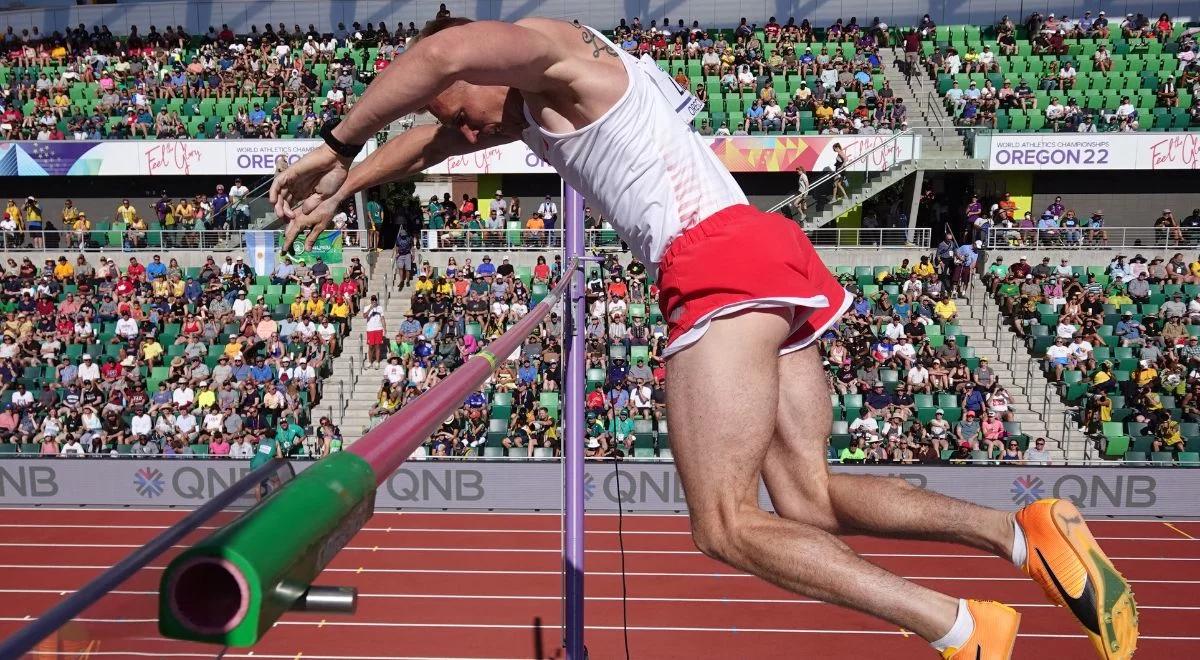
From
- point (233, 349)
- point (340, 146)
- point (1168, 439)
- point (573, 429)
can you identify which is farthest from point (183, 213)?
point (340, 146)

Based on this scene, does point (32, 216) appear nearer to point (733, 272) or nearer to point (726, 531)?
point (733, 272)

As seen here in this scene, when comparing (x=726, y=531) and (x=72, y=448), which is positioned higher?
(x=726, y=531)

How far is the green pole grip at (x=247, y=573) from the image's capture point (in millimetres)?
710

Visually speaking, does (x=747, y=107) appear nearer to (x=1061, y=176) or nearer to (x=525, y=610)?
(x=1061, y=176)

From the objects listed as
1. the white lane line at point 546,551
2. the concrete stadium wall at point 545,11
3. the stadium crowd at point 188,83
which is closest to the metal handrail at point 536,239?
the stadium crowd at point 188,83

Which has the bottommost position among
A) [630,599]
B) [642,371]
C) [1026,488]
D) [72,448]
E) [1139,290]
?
[630,599]

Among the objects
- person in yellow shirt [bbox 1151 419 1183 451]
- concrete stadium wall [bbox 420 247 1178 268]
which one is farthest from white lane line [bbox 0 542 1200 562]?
concrete stadium wall [bbox 420 247 1178 268]

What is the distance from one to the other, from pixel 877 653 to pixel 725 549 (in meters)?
7.14

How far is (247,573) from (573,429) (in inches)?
122

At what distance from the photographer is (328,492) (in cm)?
87

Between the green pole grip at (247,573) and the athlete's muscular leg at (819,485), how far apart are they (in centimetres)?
165

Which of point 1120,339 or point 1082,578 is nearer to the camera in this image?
point 1082,578

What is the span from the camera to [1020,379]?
14586mm

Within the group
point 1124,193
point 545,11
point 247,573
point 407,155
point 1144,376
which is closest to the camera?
point 247,573
